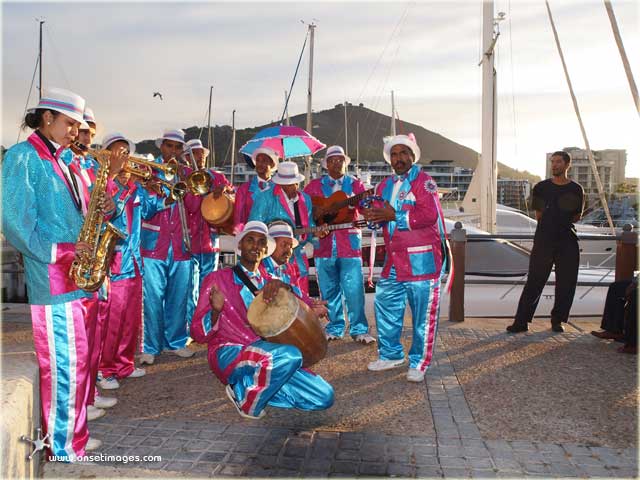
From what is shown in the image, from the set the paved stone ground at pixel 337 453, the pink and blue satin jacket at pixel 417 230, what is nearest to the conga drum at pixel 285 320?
the paved stone ground at pixel 337 453

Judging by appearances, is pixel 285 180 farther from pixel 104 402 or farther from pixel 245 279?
pixel 104 402

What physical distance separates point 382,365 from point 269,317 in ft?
5.88

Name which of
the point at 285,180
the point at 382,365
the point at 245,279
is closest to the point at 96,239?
the point at 245,279

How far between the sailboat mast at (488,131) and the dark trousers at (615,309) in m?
6.30

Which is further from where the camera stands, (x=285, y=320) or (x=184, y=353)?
(x=184, y=353)

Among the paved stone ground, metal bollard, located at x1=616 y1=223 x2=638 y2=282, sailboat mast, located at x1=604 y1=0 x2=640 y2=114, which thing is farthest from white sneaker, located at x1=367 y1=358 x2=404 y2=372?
metal bollard, located at x1=616 y1=223 x2=638 y2=282

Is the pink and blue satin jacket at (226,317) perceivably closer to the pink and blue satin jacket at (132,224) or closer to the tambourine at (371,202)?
the pink and blue satin jacket at (132,224)

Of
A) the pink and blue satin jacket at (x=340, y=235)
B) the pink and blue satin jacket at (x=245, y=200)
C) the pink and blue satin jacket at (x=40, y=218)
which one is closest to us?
the pink and blue satin jacket at (x=40, y=218)

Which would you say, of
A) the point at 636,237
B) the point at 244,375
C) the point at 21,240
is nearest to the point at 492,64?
the point at 636,237

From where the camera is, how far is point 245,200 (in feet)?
19.5

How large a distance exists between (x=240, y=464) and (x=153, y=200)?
111 inches

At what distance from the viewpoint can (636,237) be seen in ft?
23.0

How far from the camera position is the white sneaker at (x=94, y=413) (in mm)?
4105

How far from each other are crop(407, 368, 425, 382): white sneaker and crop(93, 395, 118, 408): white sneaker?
8.20ft
